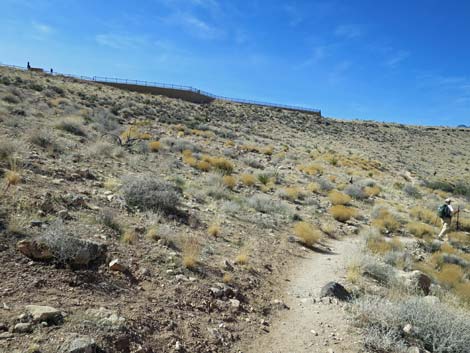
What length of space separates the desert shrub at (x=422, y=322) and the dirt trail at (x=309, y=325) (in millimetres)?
397

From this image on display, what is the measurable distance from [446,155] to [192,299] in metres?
55.5

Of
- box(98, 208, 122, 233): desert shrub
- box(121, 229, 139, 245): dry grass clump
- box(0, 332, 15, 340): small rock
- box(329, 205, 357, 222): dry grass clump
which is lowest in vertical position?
box(329, 205, 357, 222): dry grass clump

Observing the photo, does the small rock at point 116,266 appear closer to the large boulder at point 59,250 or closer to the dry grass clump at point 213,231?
the large boulder at point 59,250

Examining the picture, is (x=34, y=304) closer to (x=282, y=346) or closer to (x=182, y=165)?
(x=282, y=346)

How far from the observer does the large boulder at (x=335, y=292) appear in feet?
21.6

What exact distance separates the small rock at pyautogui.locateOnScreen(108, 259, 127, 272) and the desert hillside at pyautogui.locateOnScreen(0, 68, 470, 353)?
20 millimetres

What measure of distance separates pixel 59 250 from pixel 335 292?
4957 mm

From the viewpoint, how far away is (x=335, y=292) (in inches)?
261

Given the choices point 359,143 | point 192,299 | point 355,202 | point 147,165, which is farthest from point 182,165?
point 359,143

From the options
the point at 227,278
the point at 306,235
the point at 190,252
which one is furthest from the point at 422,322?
the point at 306,235

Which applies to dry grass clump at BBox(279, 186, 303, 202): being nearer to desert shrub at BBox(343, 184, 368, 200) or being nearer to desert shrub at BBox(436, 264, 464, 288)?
desert shrub at BBox(343, 184, 368, 200)

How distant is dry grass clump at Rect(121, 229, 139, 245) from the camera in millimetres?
6619

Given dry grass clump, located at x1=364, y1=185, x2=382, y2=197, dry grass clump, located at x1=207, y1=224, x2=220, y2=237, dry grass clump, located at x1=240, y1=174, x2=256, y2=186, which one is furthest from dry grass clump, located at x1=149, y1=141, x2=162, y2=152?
dry grass clump, located at x1=364, y1=185, x2=382, y2=197

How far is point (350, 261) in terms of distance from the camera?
8.64 m
